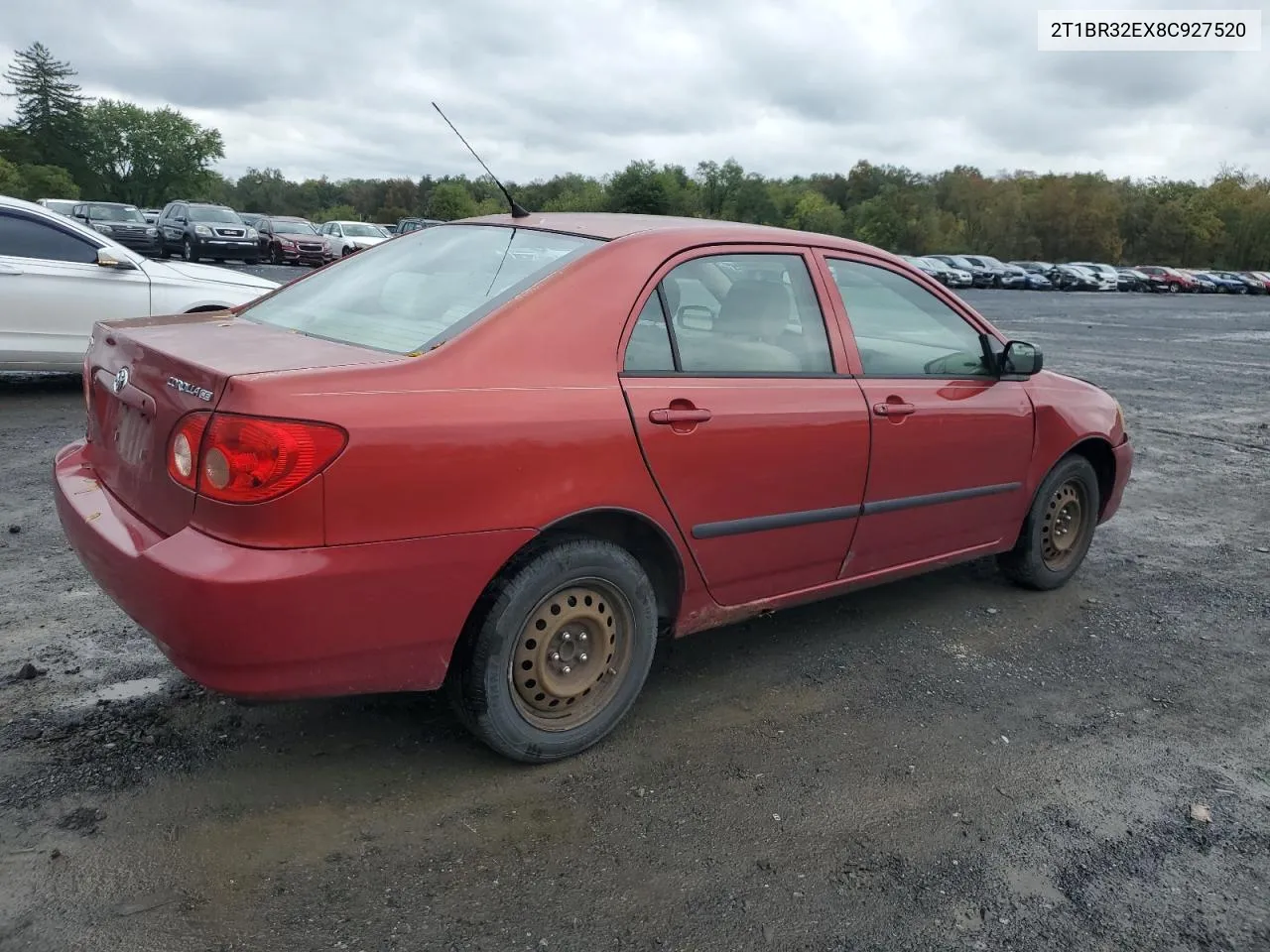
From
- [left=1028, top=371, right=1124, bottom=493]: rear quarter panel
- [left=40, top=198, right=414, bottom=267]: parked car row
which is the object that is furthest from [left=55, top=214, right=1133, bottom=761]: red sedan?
A: [left=40, top=198, right=414, bottom=267]: parked car row

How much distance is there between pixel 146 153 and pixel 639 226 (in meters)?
106

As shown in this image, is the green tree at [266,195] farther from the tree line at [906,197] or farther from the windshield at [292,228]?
the windshield at [292,228]

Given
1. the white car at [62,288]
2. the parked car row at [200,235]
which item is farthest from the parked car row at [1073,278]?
the white car at [62,288]

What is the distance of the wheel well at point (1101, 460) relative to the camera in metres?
4.94

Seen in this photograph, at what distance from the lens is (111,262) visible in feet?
26.5

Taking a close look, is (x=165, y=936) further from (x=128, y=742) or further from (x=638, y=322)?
(x=638, y=322)

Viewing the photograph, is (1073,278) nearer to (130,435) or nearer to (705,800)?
(705,800)

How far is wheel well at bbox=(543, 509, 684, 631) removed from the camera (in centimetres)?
304

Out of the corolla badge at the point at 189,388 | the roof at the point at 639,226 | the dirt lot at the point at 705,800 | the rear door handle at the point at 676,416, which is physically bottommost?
the dirt lot at the point at 705,800

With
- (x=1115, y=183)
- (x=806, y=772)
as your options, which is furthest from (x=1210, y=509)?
(x=1115, y=183)

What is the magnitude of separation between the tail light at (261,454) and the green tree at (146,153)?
103 meters

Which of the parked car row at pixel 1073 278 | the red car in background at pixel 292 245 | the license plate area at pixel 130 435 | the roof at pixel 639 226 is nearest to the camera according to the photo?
the license plate area at pixel 130 435

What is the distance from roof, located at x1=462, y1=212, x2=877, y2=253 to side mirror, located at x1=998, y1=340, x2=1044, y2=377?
0.77 meters

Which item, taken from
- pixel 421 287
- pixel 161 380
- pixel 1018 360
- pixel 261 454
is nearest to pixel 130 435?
pixel 161 380
